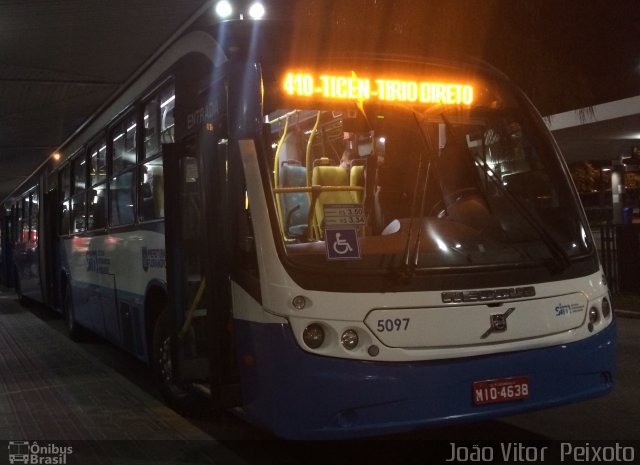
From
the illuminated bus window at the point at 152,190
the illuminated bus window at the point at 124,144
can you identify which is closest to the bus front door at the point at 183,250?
the illuminated bus window at the point at 152,190

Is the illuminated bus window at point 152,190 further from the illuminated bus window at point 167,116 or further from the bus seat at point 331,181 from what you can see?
the bus seat at point 331,181

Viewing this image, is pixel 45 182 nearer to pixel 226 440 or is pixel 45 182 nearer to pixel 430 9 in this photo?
pixel 430 9

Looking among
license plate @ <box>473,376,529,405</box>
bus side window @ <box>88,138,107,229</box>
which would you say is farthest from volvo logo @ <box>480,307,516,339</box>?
bus side window @ <box>88,138,107,229</box>

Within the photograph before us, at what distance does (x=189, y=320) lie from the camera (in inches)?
236

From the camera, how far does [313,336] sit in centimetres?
463

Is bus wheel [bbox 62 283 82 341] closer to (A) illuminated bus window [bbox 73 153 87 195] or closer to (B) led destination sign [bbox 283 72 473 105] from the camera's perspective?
(A) illuminated bus window [bbox 73 153 87 195]

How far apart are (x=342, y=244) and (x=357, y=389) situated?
36.1 inches

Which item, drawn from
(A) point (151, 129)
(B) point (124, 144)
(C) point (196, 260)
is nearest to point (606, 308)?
(C) point (196, 260)

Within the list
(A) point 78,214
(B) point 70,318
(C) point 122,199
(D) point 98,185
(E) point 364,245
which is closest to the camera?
(E) point 364,245

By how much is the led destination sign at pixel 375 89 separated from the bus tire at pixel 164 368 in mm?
2652

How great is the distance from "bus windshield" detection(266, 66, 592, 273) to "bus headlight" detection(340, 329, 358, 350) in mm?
411

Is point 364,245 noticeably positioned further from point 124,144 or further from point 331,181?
point 124,144

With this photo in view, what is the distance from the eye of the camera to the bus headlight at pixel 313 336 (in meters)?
4.61

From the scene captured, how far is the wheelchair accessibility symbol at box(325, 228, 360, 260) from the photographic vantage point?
4816 millimetres
